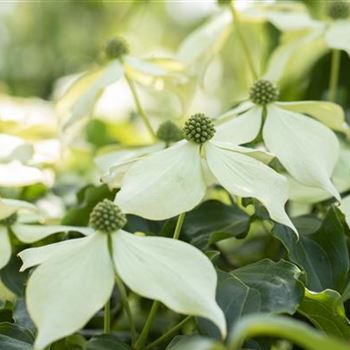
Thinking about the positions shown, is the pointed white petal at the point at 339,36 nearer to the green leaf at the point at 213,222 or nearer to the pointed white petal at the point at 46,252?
the green leaf at the point at 213,222

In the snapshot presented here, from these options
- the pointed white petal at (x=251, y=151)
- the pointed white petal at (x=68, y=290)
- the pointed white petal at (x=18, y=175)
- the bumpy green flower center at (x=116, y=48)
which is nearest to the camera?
the pointed white petal at (x=68, y=290)

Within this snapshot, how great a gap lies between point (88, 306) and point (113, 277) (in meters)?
0.03

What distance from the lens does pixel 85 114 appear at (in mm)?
739

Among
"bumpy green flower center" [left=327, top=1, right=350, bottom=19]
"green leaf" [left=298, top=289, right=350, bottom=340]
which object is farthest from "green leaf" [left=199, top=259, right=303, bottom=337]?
"bumpy green flower center" [left=327, top=1, right=350, bottom=19]

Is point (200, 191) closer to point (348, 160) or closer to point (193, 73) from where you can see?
point (348, 160)

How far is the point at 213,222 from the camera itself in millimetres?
632

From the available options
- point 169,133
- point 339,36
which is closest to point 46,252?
point 169,133

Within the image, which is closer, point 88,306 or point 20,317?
point 88,306

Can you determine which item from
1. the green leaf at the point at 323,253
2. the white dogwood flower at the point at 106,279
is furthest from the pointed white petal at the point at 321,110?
the white dogwood flower at the point at 106,279

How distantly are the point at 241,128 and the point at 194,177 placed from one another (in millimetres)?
103

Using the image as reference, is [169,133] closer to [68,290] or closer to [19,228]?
[19,228]

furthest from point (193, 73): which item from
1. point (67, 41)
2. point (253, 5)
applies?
point (67, 41)

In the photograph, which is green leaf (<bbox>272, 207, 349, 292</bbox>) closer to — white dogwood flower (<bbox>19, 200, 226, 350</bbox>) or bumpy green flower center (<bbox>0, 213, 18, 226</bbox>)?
white dogwood flower (<bbox>19, 200, 226, 350</bbox>)

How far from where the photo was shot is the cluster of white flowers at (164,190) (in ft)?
1.49
